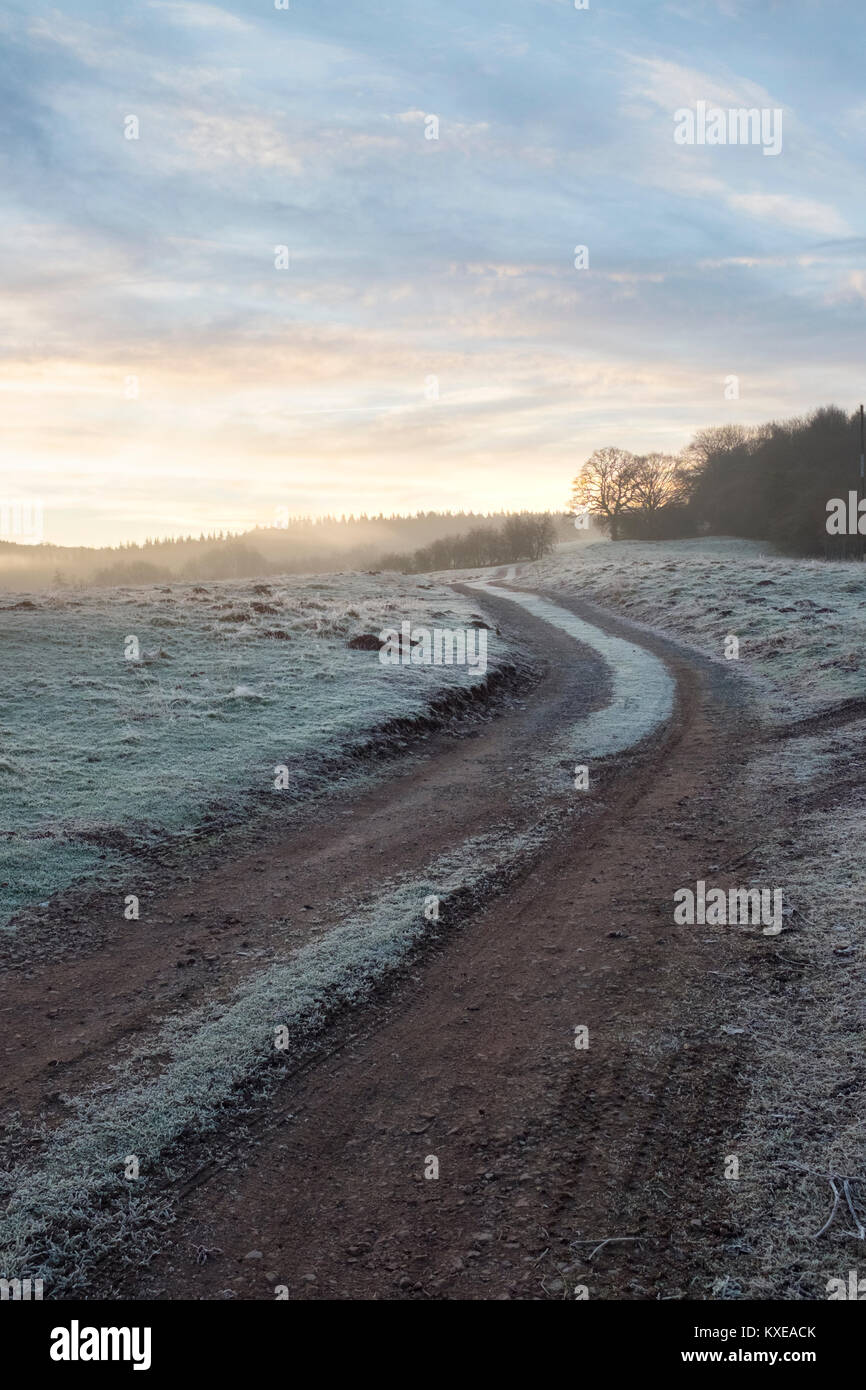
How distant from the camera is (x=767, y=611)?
30828 mm

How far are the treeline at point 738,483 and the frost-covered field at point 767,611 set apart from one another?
23118 mm

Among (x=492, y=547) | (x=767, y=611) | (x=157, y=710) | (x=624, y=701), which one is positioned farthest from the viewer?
(x=492, y=547)

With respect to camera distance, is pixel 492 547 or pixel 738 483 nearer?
pixel 738 483

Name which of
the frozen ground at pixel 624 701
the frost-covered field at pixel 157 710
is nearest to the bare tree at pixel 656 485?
the frozen ground at pixel 624 701

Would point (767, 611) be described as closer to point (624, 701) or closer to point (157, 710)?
point (624, 701)

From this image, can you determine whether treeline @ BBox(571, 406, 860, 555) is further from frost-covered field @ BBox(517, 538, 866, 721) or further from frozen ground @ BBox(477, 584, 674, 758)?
frozen ground @ BBox(477, 584, 674, 758)

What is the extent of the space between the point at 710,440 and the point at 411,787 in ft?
329

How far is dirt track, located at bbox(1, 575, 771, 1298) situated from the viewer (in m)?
4.54

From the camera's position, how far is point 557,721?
60.7 ft

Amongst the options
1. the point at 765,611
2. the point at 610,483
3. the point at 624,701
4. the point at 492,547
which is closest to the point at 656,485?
the point at 610,483

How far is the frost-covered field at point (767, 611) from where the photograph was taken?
66.7ft

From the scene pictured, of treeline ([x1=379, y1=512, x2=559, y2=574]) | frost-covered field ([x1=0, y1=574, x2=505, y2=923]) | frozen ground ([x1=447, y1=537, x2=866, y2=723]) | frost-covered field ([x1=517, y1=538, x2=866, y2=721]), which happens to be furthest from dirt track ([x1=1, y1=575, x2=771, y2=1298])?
treeline ([x1=379, y1=512, x2=559, y2=574])

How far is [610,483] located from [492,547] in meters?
18.8
